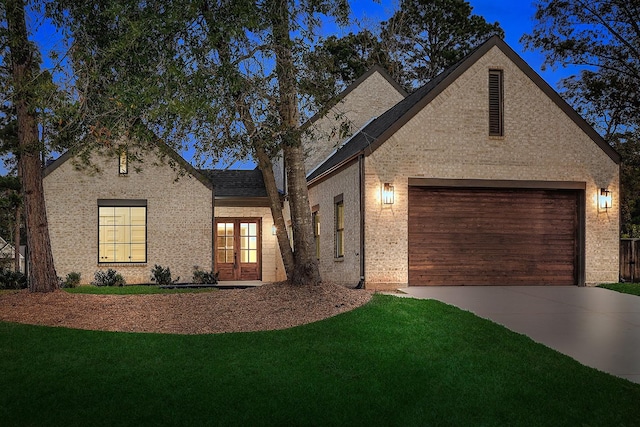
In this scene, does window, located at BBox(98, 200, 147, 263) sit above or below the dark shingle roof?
below

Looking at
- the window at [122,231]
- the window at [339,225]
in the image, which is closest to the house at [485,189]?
the window at [339,225]

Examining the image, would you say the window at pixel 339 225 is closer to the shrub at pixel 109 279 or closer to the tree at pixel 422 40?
the shrub at pixel 109 279

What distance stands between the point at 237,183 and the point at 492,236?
11668 millimetres

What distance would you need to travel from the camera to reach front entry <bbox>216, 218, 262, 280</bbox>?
2381cm

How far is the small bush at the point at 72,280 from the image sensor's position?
775 inches

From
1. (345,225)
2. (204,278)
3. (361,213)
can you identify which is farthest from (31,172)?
(204,278)

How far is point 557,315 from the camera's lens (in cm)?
1195

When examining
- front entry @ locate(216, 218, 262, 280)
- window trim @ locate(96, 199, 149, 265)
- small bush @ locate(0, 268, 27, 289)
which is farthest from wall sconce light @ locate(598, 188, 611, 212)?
small bush @ locate(0, 268, 27, 289)

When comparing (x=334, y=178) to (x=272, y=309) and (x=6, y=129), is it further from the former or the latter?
(x=6, y=129)

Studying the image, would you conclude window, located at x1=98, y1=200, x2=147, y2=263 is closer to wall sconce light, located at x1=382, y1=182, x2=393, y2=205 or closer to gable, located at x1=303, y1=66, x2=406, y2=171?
gable, located at x1=303, y1=66, x2=406, y2=171

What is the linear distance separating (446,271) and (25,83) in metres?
10.0

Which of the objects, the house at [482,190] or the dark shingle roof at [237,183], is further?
the dark shingle roof at [237,183]

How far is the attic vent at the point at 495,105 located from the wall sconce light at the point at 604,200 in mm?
2954

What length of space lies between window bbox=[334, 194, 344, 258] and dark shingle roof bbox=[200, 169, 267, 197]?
6022 mm
